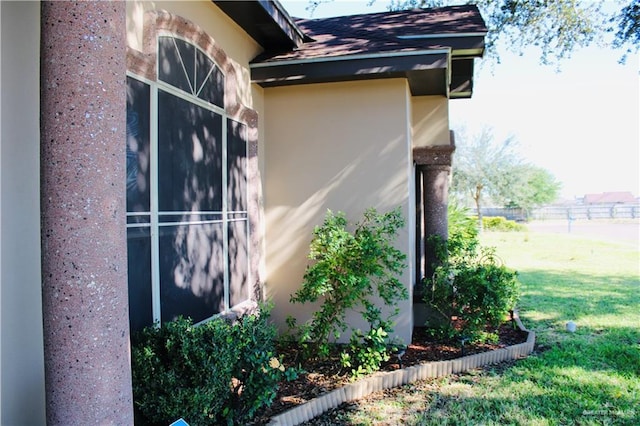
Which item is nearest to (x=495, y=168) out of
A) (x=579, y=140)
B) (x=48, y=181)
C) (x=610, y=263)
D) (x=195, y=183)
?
(x=610, y=263)

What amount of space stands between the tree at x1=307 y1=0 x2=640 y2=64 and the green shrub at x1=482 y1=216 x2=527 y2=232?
63.7 ft

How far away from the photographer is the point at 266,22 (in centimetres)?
536

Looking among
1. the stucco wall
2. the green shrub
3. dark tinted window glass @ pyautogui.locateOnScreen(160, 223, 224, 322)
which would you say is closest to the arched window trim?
dark tinted window glass @ pyautogui.locateOnScreen(160, 223, 224, 322)

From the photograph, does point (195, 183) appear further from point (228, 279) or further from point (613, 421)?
point (613, 421)

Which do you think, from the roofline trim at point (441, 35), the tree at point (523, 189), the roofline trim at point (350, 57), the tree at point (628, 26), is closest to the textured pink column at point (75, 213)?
the roofline trim at point (350, 57)

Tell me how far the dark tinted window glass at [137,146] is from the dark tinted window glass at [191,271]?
436 millimetres

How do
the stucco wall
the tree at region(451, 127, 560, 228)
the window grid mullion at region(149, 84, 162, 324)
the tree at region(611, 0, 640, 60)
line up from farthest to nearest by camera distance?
the tree at region(451, 127, 560, 228) → the tree at region(611, 0, 640, 60) → the window grid mullion at region(149, 84, 162, 324) → the stucco wall

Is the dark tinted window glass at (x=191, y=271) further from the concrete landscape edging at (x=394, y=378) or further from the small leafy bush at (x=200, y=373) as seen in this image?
the concrete landscape edging at (x=394, y=378)

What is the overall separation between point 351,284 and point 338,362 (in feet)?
3.58

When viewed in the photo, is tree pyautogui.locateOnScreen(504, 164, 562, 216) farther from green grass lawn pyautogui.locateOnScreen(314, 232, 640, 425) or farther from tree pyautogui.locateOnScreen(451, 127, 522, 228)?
green grass lawn pyautogui.locateOnScreen(314, 232, 640, 425)

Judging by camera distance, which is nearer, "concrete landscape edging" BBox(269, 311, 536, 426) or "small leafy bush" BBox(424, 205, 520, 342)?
"concrete landscape edging" BBox(269, 311, 536, 426)

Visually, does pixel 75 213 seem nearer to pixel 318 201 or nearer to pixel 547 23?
pixel 318 201

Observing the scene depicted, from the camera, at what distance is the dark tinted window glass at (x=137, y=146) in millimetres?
3557

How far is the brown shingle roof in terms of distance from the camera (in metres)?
5.70
